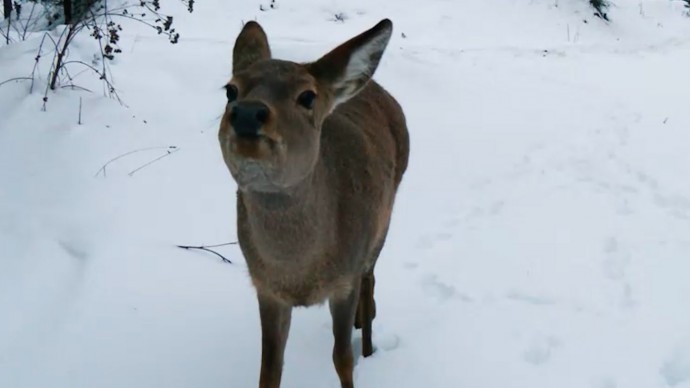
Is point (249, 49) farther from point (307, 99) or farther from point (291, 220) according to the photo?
point (291, 220)

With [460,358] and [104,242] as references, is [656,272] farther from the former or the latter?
[104,242]

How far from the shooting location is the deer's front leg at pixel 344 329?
3469 mm

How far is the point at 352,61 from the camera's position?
2990 millimetres

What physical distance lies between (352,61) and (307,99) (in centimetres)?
29

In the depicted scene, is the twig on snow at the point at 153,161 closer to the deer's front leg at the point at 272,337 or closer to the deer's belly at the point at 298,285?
the deer's front leg at the point at 272,337

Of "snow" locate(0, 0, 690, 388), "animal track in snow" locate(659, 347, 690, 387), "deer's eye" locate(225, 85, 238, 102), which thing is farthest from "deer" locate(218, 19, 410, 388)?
"animal track in snow" locate(659, 347, 690, 387)

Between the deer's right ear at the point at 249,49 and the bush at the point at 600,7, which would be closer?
the deer's right ear at the point at 249,49

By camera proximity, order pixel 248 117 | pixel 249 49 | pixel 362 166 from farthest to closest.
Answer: pixel 362 166 < pixel 249 49 < pixel 248 117

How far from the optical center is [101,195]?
532 cm

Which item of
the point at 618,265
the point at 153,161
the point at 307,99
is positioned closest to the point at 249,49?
the point at 307,99

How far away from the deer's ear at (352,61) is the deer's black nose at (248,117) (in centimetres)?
53

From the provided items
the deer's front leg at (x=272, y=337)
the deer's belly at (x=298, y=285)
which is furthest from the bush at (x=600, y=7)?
the deer's belly at (x=298, y=285)

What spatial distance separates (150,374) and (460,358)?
5.03ft

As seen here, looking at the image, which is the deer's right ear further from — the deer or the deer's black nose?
the deer's black nose
